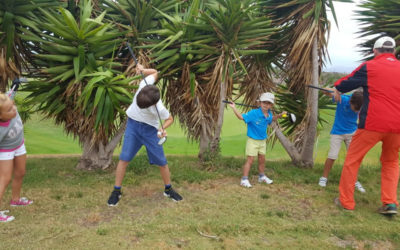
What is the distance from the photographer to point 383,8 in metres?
5.55

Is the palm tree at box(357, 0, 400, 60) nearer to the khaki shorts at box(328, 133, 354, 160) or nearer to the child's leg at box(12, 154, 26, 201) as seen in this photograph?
the khaki shorts at box(328, 133, 354, 160)

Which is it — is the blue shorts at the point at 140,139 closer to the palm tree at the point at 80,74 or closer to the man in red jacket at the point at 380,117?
the palm tree at the point at 80,74

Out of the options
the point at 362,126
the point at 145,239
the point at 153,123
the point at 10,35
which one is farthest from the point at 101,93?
the point at 362,126

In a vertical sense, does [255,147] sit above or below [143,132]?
below

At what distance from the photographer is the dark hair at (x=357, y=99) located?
179 inches

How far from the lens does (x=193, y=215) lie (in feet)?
12.3

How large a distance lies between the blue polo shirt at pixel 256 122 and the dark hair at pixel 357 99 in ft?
3.90

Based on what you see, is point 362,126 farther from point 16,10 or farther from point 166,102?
point 16,10

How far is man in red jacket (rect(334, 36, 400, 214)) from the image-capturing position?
3.69 m

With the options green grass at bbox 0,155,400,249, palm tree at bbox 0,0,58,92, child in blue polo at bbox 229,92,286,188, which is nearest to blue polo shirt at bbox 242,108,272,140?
child in blue polo at bbox 229,92,286,188

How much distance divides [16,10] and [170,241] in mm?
4019

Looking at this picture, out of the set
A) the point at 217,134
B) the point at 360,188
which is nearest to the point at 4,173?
the point at 217,134

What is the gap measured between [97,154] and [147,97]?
8.70 ft

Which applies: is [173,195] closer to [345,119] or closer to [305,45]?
[345,119]
